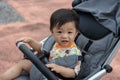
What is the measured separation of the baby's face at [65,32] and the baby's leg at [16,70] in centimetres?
33

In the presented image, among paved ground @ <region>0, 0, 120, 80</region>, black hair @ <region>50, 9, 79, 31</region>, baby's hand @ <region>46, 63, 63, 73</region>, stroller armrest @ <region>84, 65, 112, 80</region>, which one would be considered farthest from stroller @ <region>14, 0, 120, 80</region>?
paved ground @ <region>0, 0, 120, 80</region>

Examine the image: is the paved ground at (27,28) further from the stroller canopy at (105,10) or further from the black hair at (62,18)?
the black hair at (62,18)

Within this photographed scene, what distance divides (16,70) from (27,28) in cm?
256

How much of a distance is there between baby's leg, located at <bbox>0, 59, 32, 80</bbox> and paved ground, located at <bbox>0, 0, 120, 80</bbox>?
1359 millimetres

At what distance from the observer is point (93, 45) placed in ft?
8.63

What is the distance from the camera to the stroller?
8.16 ft

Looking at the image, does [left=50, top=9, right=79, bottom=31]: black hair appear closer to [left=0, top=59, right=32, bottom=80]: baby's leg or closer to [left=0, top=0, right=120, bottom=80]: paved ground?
[left=0, top=59, right=32, bottom=80]: baby's leg

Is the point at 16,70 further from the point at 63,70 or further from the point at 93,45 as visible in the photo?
the point at 93,45

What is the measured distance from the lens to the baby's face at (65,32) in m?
2.40

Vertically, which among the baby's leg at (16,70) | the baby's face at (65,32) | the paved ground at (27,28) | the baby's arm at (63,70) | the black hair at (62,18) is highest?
the black hair at (62,18)

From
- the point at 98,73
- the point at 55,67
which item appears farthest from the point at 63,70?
the point at 98,73

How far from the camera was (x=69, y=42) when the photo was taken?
2494mm

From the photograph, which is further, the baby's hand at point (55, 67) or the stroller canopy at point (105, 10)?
the stroller canopy at point (105, 10)

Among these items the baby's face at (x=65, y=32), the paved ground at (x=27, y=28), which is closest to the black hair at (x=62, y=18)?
the baby's face at (x=65, y=32)
